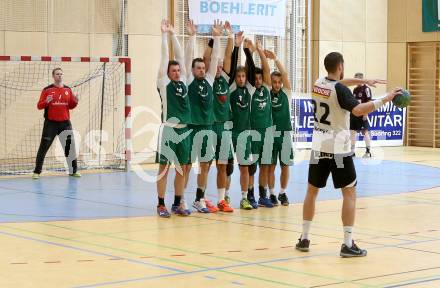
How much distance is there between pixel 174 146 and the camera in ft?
39.4

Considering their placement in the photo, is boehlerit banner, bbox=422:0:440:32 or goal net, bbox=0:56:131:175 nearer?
goal net, bbox=0:56:131:175

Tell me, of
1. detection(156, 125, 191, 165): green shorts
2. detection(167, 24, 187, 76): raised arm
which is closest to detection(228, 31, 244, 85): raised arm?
detection(167, 24, 187, 76): raised arm

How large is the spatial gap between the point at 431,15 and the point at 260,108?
1536 cm

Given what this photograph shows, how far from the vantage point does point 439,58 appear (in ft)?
88.8

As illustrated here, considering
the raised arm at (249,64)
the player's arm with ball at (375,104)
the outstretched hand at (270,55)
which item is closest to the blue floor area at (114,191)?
the raised arm at (249,64)

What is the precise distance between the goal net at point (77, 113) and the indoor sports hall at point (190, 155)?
3cm

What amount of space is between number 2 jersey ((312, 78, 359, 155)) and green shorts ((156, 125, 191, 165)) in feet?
9.80

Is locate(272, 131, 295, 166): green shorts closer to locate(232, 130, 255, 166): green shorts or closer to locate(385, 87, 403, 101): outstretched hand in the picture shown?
locate(232, 130, 255, 166): green shorts

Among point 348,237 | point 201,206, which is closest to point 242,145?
point 201,206

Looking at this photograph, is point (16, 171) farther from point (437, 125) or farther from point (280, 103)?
point (437, 125)

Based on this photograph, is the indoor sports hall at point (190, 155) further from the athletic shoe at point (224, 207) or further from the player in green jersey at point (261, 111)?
the player in green jersey at point (261, 111)

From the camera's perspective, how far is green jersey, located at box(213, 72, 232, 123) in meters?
12.6

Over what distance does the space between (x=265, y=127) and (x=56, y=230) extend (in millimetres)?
3874

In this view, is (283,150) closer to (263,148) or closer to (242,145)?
(263,148)
